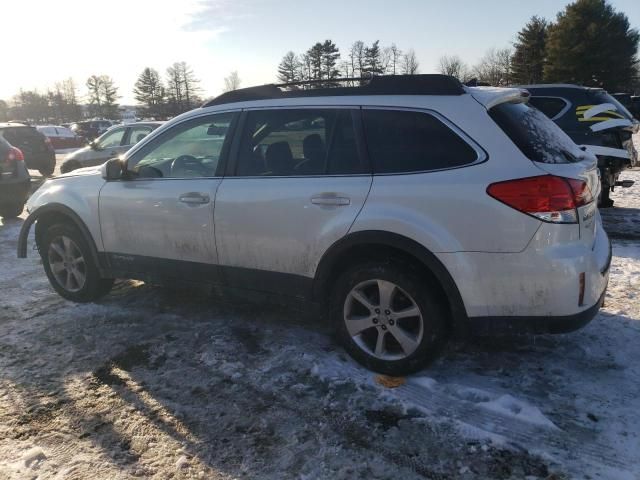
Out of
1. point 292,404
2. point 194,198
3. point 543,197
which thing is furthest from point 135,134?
point 543,197

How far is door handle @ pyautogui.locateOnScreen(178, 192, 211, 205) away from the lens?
3.95 m

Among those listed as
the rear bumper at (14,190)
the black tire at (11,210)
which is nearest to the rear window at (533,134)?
the rear bumper at (14,190)

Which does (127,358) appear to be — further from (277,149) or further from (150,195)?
(277,149)

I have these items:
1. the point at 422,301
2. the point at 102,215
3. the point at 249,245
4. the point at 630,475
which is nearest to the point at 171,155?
the point at 102,215

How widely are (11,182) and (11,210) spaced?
571mm

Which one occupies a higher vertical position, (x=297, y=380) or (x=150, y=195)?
(x=150, y=195)

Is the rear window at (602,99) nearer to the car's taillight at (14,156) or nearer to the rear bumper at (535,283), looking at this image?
the rear bumper at (535,283)

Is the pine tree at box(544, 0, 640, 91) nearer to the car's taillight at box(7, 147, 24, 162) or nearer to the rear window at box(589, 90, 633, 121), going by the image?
the rear window at box(589, 90, 633, 121)

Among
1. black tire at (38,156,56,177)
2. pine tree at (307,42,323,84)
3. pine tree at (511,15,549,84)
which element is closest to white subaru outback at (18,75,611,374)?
black tire at (38,156,56,177)

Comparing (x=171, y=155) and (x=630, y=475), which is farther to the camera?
(x=171, y=155)

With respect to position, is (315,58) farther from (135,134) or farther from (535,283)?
(535,283)

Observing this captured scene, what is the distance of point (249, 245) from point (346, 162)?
3.08 feet

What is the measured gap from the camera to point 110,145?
478 inches

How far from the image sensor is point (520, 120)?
3.22 meters
